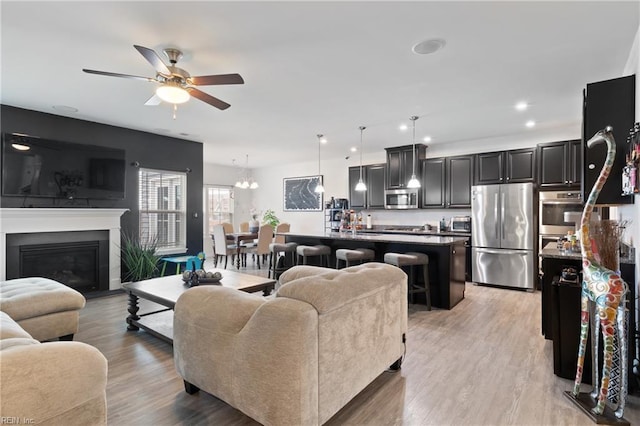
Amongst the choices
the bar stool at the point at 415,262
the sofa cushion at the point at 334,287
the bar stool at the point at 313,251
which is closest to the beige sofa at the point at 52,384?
the sofa cushion at the point at 334,287

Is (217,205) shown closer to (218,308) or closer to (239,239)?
(239,239)

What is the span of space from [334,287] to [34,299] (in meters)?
2.66

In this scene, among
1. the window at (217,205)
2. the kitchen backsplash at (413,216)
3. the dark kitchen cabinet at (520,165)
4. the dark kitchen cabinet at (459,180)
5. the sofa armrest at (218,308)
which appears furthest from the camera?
the window at (217,205)

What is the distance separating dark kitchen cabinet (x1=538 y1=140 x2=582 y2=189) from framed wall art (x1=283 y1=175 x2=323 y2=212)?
15.5 feet

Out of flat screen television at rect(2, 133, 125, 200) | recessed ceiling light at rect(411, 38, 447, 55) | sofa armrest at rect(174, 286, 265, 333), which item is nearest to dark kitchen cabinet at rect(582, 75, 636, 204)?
recessed ceiling light at rect(411, 38, 447, 55)

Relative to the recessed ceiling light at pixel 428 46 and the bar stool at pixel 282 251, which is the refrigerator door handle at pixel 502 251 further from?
the recessed ceiling light at pixel 428 46

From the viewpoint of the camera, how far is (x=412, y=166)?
21.8 ft

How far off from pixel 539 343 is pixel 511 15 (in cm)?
281

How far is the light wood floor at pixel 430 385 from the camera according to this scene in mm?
1963

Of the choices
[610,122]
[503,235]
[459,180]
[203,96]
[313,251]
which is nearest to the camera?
[610,122]

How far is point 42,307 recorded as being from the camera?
9.06 feet

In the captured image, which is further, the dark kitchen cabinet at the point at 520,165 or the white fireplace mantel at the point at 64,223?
the dark kitchen cabinet at the point at 520,165

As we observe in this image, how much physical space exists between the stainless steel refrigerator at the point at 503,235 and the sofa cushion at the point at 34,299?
5.58 metres

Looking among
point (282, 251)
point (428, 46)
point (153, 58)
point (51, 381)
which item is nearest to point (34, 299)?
point (51, 381)
